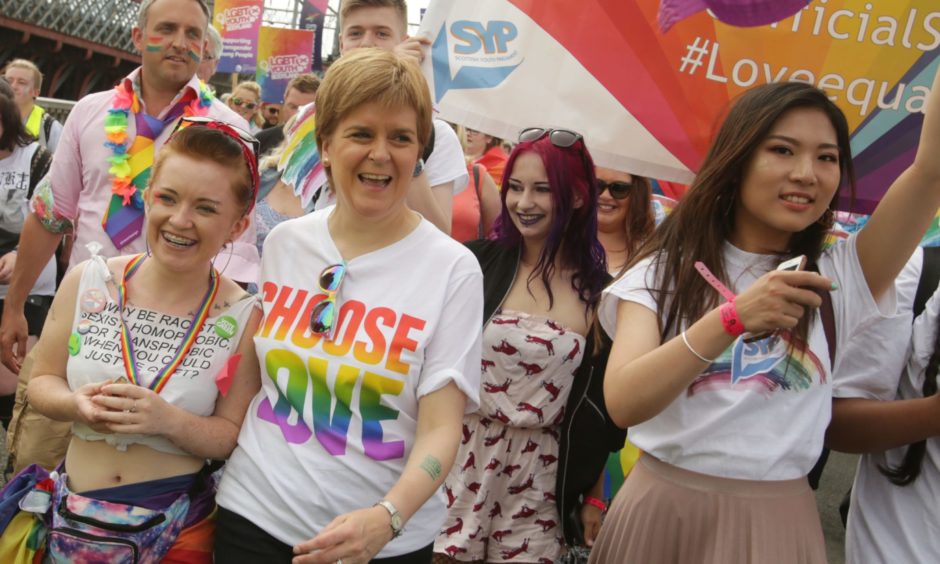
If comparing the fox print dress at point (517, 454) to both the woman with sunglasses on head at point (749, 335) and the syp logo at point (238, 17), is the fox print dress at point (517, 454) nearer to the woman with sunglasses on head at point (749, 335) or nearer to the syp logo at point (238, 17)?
the woman with sunglasses on head at point (749, 335)

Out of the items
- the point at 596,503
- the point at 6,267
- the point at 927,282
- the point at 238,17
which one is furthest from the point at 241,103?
the point at 927,282

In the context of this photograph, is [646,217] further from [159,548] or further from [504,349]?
[159,548]

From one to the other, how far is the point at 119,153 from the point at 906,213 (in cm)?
256

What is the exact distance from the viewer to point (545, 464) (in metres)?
2.93

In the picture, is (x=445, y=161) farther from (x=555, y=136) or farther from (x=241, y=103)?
(x=241, y=103)

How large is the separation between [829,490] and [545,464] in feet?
12.2

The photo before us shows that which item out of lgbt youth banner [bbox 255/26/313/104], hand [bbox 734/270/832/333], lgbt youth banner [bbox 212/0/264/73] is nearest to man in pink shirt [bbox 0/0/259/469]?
hand [bbox 734/270/832/333]

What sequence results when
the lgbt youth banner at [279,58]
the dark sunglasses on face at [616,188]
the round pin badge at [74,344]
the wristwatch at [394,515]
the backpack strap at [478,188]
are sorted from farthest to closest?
the lgbt youth banner at [279,58]
the backpack strap at [478,188]
the dark sunglasses on face at [616,188]
the round pin badge at [74,344]
the wristwatch at [394,515]

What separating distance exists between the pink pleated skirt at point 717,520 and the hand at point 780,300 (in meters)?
0.45

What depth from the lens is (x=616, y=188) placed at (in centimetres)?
400

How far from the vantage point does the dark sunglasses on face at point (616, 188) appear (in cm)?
400

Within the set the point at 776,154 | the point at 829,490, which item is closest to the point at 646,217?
the point at 776,154

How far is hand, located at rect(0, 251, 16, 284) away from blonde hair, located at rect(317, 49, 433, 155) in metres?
3.08

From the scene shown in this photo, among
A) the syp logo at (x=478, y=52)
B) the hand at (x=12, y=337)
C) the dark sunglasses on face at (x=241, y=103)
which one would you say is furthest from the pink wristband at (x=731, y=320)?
the dark sunglasses on face at (x=241, y=103)
